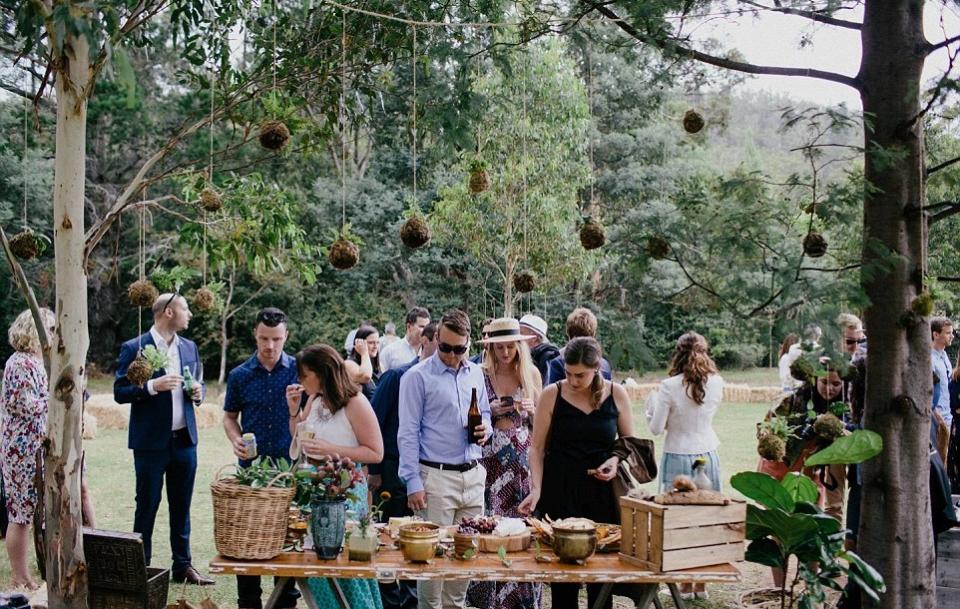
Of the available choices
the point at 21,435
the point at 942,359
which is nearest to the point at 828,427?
the point at 942,359

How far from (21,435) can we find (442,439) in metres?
2.82

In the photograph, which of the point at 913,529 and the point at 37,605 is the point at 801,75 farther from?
the point at 37,605

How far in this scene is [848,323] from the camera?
21.2ft

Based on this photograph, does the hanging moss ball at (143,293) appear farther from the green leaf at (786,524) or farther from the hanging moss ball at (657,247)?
the green leaf at (786,524)

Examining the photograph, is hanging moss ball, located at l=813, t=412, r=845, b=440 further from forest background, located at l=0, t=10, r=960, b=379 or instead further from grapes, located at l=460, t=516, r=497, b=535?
grapes, located at l=460, t=516, r=497, b=535

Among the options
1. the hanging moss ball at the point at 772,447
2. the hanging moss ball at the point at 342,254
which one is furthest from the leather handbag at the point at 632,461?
the hanging moss ball at the point at 342,254

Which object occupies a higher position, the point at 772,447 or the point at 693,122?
the point at 693,122

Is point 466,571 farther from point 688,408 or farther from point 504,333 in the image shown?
point 688,408

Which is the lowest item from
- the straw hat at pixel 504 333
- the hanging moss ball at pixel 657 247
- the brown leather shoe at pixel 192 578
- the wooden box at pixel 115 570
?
the brown leather shoe at pixel 192 578

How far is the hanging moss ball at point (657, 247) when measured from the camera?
3.89 metres

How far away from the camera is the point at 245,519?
378 cm

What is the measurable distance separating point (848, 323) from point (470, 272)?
627 inches

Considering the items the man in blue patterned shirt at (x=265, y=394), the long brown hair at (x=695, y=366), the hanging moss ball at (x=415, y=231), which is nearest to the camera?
the hanging moss ball at (x=415, y=231)

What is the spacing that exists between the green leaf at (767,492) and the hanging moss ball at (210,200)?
9.32 ft
